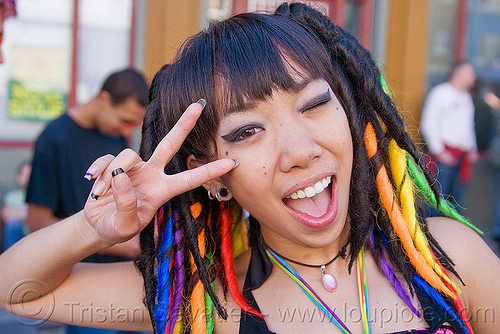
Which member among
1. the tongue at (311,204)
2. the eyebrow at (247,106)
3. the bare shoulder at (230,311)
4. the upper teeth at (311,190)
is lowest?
the bare shoulder at (230,311)

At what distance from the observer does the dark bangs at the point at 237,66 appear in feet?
5.59

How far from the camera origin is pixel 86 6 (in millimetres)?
5504

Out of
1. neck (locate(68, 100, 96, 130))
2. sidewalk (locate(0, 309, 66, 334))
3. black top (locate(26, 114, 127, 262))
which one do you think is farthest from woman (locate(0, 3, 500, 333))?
sidewalk (locate(0, 309, 66, 334))

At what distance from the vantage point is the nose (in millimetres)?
1637

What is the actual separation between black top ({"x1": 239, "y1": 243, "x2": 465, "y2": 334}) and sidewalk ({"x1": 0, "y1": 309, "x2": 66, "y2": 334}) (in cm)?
246

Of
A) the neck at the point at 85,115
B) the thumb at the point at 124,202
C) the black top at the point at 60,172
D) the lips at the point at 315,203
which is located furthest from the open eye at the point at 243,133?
the neck at the point at 85,115

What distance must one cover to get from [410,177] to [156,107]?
1071mm

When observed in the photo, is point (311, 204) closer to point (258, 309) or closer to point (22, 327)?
point (258, 309)

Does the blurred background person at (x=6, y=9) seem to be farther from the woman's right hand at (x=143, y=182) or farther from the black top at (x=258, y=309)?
the black top at (x=258, y=309)

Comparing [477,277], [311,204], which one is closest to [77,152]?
[311,204]

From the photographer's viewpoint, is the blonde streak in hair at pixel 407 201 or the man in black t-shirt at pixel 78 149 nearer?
the blonde streak in hair at pixel 407 201

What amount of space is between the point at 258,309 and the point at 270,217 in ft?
1.20

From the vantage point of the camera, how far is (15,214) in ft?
15.8

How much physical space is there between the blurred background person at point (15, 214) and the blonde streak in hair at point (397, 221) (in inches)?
142
